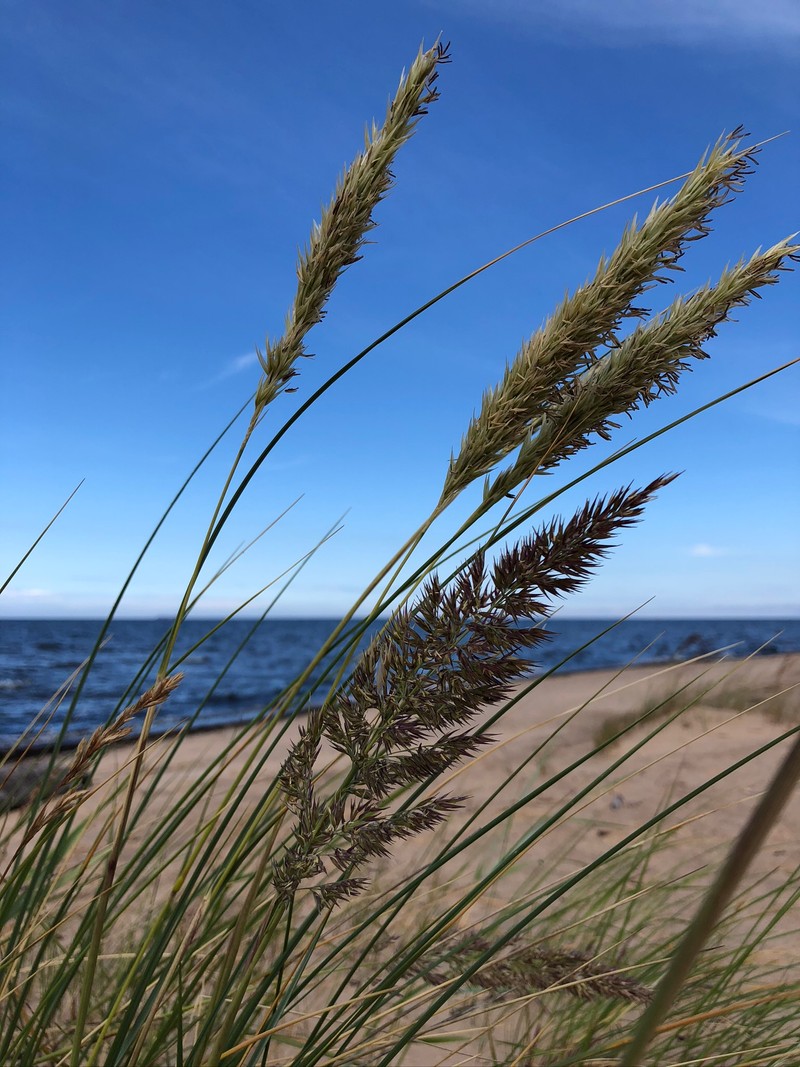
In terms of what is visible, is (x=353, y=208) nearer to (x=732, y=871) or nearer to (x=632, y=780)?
(x=732, y=871)

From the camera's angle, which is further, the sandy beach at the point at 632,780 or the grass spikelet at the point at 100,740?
the sandy beach at the point at 632,780

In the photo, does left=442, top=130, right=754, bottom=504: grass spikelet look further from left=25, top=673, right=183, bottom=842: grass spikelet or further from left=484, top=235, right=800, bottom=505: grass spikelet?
left=25, top=673, right=183, bottom=842: grass spikelet

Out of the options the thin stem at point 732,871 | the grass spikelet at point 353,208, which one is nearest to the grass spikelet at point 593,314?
the grass spikelet at point 353,208

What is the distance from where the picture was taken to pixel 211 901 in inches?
46.4

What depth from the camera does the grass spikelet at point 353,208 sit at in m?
1.16

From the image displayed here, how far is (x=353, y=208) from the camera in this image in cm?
117

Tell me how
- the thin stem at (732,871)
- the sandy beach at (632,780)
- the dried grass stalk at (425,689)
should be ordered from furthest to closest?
the sandy beach at (632,780)
the dried grass stalk at (425,689)
the thin stem at (732,871)

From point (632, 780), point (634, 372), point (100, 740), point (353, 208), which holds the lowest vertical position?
point (632, 780)

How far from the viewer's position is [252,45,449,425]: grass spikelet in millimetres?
1156

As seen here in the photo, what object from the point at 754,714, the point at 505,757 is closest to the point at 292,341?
the point at 505,757

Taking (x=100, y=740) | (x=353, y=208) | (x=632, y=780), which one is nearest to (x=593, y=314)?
(x=353, y=208)

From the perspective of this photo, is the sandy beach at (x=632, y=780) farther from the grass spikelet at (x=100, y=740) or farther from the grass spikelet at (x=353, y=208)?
the grass spikelet at (x=353, y=208)

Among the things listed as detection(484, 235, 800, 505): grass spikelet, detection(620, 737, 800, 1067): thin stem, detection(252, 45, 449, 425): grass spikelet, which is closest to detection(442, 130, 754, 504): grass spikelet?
detection(484, 235, 800, 505): grass spikelet

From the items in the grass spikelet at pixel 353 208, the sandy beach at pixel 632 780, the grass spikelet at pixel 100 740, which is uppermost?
the grass spikelet at pixel 353 208
